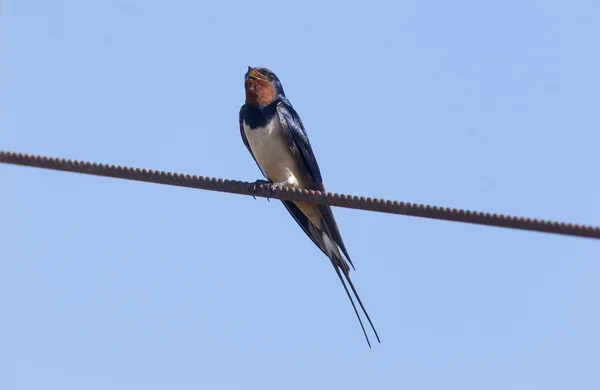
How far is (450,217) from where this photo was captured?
10.3 ft

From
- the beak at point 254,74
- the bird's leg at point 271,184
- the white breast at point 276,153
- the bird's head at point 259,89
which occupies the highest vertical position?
the beak at point 254,74

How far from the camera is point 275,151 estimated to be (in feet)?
19.9

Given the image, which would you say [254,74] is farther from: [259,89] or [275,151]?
[275,151]

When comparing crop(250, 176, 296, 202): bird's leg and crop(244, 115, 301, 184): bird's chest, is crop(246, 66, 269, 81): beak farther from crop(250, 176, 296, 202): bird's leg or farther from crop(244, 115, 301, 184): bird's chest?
crop(250, 176, 296, 202): bird's leg

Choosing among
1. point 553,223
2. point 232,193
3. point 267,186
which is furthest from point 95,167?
point 267,186

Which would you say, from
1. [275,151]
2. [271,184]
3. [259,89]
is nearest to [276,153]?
[275,151]

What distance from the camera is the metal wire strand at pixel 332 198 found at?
2.92m

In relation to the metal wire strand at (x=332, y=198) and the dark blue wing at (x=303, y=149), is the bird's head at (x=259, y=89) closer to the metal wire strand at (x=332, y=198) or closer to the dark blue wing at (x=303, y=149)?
the dark blue wing at (x=303, y=149)

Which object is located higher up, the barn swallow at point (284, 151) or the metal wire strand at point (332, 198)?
the barn swallow at point (284, 151)

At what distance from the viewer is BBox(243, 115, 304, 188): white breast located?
6070mm

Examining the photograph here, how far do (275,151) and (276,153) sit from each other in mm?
13

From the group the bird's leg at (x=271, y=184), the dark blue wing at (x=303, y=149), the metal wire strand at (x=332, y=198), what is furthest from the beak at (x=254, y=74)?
the metal wire strand at (x=332, y=198)

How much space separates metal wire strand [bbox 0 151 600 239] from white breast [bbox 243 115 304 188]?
6.24ft

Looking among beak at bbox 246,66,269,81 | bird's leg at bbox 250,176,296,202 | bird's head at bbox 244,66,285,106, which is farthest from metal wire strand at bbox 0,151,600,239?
beak at bbox 246,66,269,81
